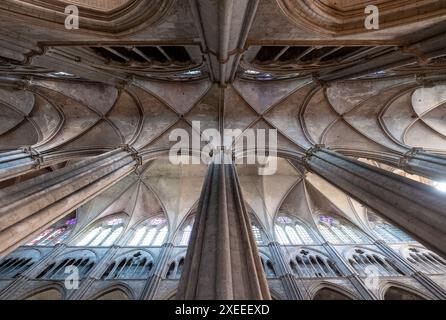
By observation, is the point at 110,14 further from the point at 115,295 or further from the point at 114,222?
the point at 114,222

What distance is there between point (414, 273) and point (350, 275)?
251 cm

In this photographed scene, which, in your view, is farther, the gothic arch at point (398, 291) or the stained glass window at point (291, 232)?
the stained glass window at point (291, 232)

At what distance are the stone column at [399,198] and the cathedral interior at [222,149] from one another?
0.03 metres

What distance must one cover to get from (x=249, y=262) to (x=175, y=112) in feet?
30.6

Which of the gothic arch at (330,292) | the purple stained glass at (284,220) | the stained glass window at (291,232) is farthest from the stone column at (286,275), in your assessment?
the purple stained glass at (284,220)

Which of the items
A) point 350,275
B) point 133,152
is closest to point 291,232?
point 350,275

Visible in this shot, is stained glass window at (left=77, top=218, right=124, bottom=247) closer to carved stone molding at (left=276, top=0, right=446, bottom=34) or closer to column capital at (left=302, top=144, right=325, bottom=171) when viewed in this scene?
column capital at (left=302, top=144, right=325, bottom=171)

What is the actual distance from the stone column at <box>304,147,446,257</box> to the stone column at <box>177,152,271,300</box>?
3.14 m

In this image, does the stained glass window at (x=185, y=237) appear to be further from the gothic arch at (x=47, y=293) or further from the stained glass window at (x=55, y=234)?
the stained glass window at (x=55, y=234)

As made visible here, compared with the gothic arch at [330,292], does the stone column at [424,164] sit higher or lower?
higher

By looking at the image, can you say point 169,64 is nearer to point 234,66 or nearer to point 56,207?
point 234,66

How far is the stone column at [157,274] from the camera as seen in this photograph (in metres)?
8.59

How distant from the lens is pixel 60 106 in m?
10.9

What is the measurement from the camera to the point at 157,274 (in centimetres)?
937
